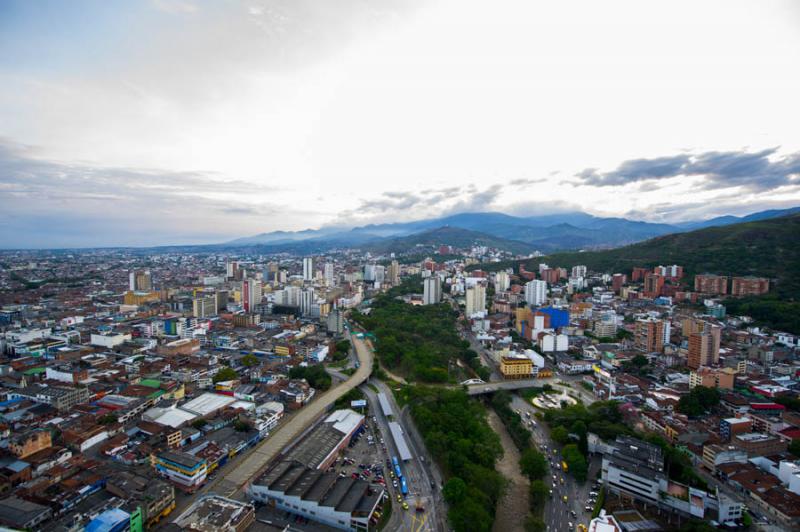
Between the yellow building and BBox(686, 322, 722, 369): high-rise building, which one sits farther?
the yellow building

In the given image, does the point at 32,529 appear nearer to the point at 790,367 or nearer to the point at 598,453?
the point at 598,453

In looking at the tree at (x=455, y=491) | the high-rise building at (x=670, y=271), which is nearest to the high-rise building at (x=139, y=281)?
the tree at (x=455, y=491)

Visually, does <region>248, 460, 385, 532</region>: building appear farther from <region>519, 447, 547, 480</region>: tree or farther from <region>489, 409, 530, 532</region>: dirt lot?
<region>519, 447, 547, 480</region>: tree

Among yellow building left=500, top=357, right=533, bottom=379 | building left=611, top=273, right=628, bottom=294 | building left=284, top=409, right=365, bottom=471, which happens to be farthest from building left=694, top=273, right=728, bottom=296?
building left=284, top=409, right=365, bottom=471

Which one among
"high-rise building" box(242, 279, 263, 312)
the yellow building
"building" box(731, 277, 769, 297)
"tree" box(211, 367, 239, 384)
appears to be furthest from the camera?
"high-rise building" box(242, 279, 263, 312)

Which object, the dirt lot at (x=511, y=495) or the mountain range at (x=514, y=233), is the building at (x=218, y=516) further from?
the mountain range at (x=514, y=233)

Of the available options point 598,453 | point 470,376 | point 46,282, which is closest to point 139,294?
point 46,282

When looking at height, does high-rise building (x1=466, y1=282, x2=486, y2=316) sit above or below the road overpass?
above

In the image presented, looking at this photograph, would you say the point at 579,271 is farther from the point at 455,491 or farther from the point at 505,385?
the point at 455,491
